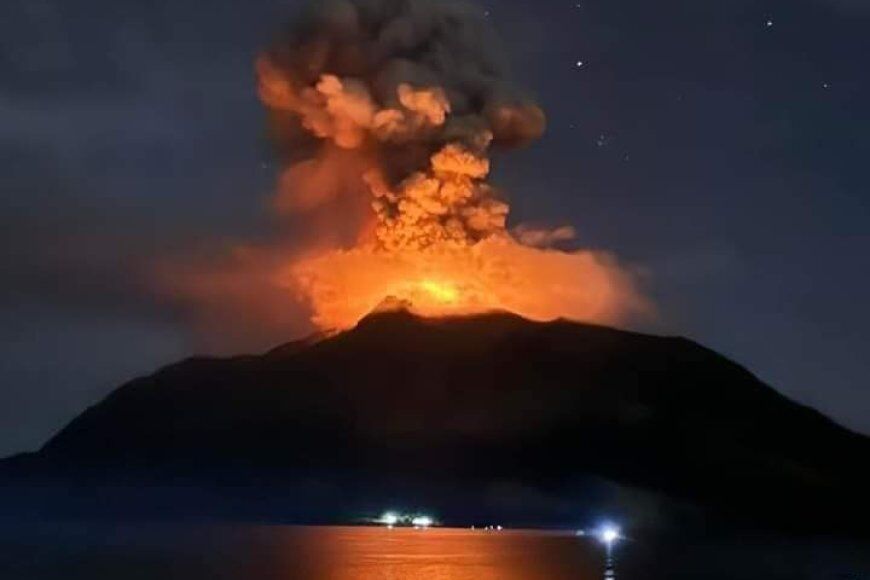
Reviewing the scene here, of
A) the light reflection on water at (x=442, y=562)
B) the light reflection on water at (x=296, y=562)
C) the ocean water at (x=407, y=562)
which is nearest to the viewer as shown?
the light reflection on water at (x=296, y=562)

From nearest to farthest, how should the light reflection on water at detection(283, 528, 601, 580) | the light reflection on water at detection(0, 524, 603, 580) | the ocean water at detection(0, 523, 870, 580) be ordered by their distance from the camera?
the light reflection on water at detection(0, 524, 603, 580) → the ocean water at detection(0, 523, 870, 580) → the light reflection on water at detection(283, 528, 601, 580)

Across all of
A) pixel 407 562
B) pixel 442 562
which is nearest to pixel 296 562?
pixel 407 562

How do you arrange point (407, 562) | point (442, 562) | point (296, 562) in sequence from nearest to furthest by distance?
1. point (296, 562)
2. point (407, 562)
3. point (442, 562)

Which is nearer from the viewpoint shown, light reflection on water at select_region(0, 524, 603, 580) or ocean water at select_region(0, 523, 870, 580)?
light reflection on water at select_region(0, 524, 603, 580)

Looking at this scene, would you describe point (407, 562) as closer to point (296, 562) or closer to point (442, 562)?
point (442, 562)

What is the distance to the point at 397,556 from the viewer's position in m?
170

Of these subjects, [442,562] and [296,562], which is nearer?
[296,562]

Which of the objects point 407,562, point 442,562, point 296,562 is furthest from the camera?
point 442,562

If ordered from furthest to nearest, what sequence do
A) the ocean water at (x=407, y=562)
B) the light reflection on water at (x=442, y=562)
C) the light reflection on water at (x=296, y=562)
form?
the light reflection on water at (x=442, y=562) → the ocean water at (x=407, y=562) → the light reflection on water at (x=296, y=562)

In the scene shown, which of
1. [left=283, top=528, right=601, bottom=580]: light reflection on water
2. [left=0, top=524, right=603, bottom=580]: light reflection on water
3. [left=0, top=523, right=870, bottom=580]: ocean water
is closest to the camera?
[left=0, top=524, right=603, bottom=580]: light reflection on water

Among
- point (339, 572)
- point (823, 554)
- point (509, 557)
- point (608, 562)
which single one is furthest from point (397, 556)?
point (823, 554)

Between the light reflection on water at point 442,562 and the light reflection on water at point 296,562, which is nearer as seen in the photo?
the light reflection on water at point 296,562

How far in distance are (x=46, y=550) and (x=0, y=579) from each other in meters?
71.2

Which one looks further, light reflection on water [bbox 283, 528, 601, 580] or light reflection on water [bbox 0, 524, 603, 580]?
light reflection on water [bbox 283, 528, 601, 580]
